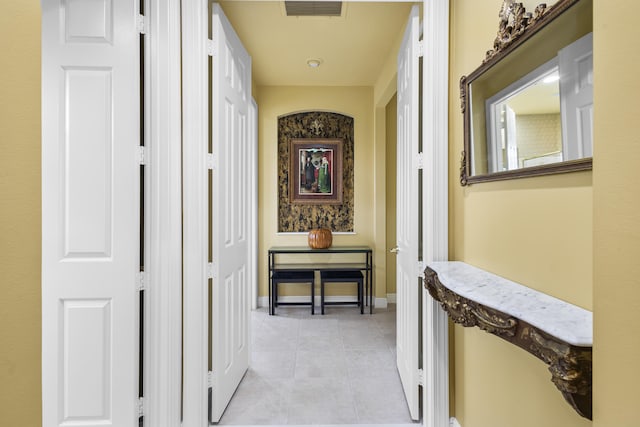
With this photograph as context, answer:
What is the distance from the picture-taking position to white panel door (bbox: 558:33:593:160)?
35.8 inches

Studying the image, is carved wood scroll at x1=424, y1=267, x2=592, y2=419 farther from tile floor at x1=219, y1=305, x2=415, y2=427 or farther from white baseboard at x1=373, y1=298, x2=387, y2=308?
white baseboard at x1=373, y1=298, x2=387, y2=308

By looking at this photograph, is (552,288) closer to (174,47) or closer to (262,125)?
(174,47)

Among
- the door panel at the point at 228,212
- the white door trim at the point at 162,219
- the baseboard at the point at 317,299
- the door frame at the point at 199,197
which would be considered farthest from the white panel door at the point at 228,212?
Answer: the baseboard at the point at 317,299

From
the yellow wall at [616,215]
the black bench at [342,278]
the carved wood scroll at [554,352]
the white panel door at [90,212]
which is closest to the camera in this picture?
the yellow wall at [616,215]

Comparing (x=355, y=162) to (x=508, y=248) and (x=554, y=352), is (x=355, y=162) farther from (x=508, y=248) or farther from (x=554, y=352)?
(x=554, y=352)

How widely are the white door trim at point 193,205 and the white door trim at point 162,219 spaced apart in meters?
0.05

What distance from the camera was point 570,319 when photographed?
2.91ft

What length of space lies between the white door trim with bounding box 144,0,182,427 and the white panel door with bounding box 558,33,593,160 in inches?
67.2

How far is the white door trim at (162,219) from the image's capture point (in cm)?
177

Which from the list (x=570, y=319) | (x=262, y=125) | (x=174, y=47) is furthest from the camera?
(x=262, y=125)

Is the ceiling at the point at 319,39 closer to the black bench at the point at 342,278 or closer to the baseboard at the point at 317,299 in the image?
the black bench at the point at 342,278

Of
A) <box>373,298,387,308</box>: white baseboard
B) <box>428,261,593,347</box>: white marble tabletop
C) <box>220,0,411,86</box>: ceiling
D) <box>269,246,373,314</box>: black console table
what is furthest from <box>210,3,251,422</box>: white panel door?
<box>373,298,387,308</box>: white baseboard

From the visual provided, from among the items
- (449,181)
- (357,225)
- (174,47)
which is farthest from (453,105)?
(357,225)

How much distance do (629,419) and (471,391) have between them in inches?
45.5
